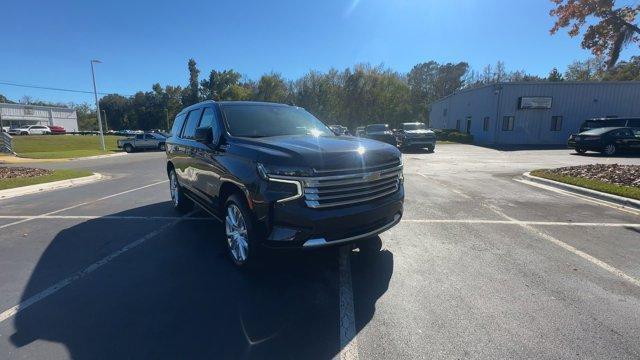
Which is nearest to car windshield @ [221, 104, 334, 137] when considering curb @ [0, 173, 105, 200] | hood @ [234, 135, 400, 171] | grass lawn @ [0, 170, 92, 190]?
hood @ [234, 135, 400, 171]

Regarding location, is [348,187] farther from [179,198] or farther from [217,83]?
[217,83]

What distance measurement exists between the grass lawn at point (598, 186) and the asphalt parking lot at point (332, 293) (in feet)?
5.65

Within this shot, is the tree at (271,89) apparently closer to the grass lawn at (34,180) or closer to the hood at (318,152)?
the grass lawn at (34,180)

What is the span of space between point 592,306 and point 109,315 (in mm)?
4505

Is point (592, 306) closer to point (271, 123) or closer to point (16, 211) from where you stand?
point (271, 123)

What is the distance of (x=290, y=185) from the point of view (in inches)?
131

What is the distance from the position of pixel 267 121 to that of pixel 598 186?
27.6 ft

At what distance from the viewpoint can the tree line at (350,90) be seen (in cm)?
5378

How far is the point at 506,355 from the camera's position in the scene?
258 cm

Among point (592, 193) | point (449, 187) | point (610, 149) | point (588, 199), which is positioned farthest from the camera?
point (610, 149)

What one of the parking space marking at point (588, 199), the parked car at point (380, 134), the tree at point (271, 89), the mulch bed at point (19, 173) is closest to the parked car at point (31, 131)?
the tree at point (271, 89)

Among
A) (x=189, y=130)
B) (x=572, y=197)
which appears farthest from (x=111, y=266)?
(x=572, y=197)

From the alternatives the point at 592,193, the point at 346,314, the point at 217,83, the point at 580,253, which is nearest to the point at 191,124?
the point at 346,314

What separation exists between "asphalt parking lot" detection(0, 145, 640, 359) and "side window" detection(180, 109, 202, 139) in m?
1.55
